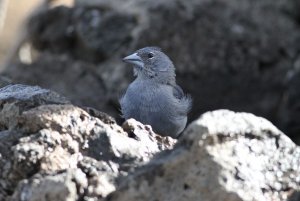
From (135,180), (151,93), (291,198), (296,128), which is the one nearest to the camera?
(135,180)

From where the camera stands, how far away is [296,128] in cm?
927

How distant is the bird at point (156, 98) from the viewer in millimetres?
6566

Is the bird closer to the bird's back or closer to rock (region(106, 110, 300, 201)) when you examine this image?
the bird's back

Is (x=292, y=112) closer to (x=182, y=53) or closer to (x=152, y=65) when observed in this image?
(x=182, y=53)

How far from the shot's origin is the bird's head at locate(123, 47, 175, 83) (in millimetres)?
7066

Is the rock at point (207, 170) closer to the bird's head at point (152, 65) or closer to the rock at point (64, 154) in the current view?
the rock at point (64, 154)

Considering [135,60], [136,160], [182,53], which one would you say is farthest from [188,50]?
[136,160]

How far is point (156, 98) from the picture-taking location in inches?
264

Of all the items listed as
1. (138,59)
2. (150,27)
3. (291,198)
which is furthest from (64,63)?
(291,198)

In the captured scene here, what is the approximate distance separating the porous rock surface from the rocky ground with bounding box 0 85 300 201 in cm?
512

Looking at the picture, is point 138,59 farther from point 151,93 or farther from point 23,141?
point 23,141

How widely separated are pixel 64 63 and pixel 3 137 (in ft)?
19.1

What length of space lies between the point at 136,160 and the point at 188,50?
573 centimetres

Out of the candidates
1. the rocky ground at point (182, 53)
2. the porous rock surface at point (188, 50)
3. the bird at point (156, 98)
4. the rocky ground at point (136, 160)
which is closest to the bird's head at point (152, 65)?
the bird at point (156, 98)
